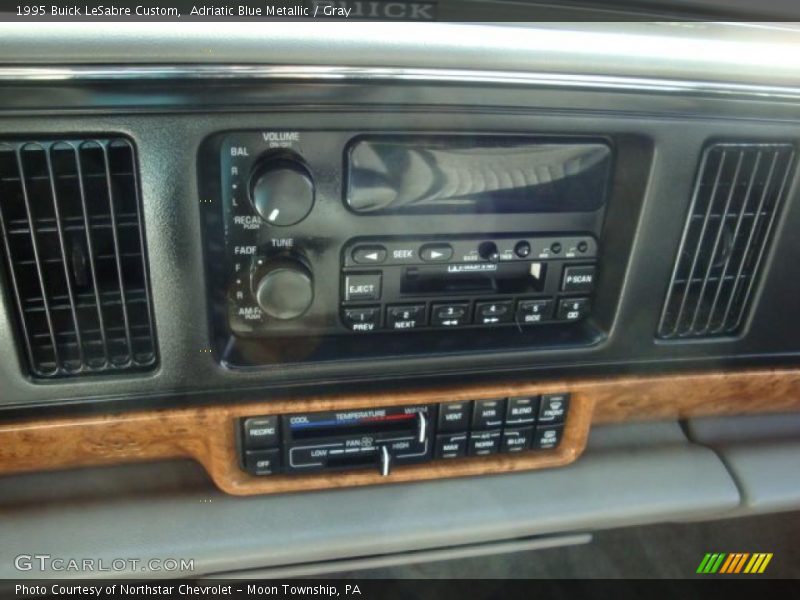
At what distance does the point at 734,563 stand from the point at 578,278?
75 centimetres

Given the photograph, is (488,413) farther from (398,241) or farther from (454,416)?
(398,241)

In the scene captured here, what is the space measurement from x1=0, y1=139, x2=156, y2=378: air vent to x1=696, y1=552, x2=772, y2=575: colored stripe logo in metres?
1.01

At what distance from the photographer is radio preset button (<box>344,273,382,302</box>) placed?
2.88 ft

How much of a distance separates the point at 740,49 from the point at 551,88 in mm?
202

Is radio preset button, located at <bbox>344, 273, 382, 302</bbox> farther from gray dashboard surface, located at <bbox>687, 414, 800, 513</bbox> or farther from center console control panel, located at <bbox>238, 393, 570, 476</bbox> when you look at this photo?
gray dashboard surface, located at <bbox>687, 414, 800, 513</bbox>

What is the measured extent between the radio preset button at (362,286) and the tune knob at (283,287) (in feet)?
0.14

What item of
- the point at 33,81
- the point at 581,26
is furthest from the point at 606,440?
the point at 33,81

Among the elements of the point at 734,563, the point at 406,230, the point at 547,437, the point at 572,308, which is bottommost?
the point at 734,563

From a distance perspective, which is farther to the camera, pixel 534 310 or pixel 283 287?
pixel 534 310

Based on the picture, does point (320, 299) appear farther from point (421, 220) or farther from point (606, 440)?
point (606, 440)

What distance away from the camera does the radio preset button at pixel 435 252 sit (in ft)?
2.86

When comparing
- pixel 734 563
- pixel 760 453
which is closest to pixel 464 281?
pixel 760 453

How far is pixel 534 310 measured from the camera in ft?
3.10

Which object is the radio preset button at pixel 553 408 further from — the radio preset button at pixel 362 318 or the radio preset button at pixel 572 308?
the radio preset button at pixel 362 318
